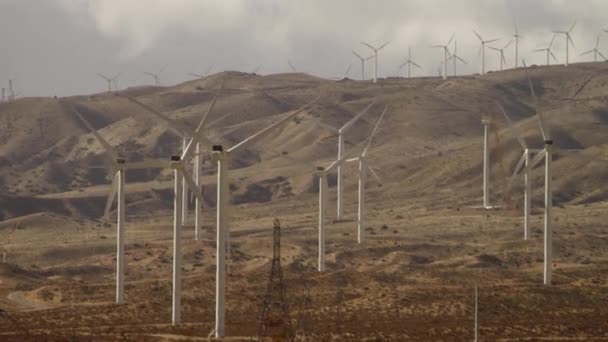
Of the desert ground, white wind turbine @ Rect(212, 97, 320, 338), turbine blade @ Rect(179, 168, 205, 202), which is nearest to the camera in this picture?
white wind turbine @ Rect(212, 97, 320, 338)

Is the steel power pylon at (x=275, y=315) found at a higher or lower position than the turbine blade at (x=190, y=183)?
lower

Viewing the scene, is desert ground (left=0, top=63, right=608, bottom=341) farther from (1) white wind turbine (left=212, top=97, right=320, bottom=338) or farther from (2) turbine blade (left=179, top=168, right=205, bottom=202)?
(2) turbine blade (left=179, top=168, right=205, bottom=202)

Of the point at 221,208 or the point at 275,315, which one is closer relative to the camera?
the point at 221,208

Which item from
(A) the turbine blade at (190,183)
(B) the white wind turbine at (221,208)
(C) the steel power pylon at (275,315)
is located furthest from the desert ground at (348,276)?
(A) the turbine blade at (190,183)

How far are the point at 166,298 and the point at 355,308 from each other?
1524 cm

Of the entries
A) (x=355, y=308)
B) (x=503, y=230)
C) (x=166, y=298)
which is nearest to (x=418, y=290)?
(x=355, y=308)

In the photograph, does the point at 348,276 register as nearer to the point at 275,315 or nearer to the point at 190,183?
the point at 275,315

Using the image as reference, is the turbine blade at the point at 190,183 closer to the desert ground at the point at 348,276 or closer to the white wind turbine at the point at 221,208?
the white wind turbine at the point at 221,208

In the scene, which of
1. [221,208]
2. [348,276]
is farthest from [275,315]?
[348,276]

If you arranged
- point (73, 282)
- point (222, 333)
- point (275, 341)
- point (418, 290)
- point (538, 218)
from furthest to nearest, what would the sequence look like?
point (538, 218)
point (73, 282)
point (418, 290)
point (222, 333)
point (275, 341)

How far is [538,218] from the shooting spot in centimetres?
16862

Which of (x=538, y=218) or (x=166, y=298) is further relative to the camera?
(x=538, y=218)

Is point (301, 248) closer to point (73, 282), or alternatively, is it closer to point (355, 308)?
point (73, 282)

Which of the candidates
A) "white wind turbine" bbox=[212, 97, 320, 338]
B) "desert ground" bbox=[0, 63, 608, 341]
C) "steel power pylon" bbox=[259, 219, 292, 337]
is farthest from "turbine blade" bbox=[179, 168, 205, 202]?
"desert ground" bbox=[0, 63, 608, 341]
